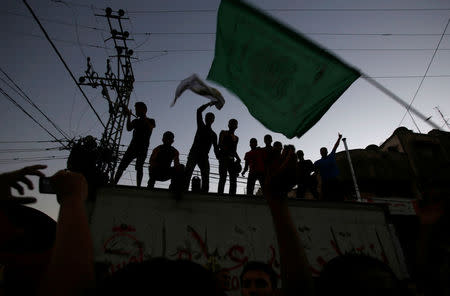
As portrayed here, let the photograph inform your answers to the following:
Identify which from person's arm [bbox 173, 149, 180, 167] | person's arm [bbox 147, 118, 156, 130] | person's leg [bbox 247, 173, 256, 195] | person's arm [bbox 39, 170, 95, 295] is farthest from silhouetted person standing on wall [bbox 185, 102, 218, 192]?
person's arm [bbox 39, 170, 95, 295]

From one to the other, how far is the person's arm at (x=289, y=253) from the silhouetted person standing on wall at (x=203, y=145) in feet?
12.3

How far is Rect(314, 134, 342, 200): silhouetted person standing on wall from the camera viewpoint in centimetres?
597

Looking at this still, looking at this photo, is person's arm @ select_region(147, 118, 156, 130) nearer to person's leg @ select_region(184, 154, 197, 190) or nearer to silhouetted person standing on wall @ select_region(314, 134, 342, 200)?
person's leg @ select_region(184, 154, 197, 190)

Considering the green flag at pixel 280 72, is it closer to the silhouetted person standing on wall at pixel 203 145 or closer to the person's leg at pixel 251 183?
the silhouetted person standing on wall at pixel 203 145

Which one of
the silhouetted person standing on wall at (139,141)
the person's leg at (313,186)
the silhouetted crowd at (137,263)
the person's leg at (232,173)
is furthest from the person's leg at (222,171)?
the silhouetted crowd at (137,263)

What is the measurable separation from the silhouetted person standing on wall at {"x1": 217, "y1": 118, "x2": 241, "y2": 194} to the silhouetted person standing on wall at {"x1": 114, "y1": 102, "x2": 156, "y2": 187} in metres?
1.53

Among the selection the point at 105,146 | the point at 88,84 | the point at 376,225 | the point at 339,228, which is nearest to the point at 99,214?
the point at 339,228

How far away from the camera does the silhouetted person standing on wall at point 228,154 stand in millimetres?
5391

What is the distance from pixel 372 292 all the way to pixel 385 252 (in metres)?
5.27

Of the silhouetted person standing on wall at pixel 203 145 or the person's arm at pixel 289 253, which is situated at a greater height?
the silhouetted person standing on wall at pixel 203 145

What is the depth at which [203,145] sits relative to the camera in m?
5.14

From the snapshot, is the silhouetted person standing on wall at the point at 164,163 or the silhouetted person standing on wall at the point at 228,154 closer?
the silhouetted person standing on wall at the point at 164,163

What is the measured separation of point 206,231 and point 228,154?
1.93 metres

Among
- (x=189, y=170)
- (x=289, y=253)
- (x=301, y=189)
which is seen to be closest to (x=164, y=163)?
(x=189, y=170)
